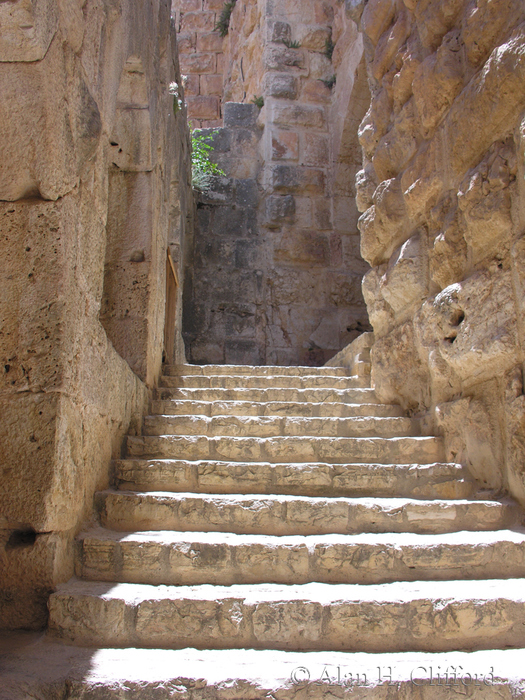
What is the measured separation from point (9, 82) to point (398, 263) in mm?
2402

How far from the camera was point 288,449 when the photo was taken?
307 centimetres

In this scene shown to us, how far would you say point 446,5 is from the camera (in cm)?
321

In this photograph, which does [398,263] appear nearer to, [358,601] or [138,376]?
[138,376]

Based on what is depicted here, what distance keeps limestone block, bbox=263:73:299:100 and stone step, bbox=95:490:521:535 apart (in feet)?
20.0

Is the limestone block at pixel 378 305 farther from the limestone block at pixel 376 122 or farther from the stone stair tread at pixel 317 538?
the stone stair tread at pixel 317 538

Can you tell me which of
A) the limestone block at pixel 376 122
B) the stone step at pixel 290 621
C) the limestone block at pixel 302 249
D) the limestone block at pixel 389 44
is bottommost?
the stone step at pixel 290 621

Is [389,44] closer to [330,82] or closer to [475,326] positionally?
[475,326]

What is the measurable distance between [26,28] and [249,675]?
2.39 metres

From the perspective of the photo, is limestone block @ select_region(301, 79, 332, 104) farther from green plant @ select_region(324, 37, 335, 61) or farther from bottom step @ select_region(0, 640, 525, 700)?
bottom step @ select_region(0, 640, 525, 700)

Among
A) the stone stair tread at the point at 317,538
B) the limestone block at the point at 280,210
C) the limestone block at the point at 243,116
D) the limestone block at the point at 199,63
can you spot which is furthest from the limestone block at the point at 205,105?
the stone stair tread at the point at 317,538

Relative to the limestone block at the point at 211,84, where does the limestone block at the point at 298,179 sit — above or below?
below

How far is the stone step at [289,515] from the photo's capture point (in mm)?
2541

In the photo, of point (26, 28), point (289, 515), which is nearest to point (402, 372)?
point (289, 515)

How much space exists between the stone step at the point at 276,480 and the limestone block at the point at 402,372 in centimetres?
70
